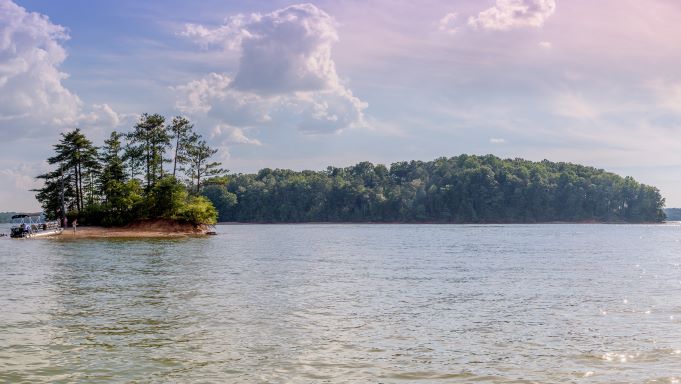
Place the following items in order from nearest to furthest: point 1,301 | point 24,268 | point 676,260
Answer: point 1,301
point 24,268
point 676,260

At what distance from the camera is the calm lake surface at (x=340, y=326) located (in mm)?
15941

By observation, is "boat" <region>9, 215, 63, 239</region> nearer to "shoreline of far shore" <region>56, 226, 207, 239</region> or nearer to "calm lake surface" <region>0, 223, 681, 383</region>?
"shoreline of far shore" <region>56, 226, 207, 239</region>

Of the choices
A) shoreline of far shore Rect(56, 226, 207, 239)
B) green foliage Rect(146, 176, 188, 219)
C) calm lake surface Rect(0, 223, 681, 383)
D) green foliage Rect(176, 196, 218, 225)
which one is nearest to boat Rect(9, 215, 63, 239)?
shoreline of far shore Rect(56, 226, 207, 239)

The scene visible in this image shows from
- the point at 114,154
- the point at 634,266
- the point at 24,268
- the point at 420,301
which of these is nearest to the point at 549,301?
the point at 420,301

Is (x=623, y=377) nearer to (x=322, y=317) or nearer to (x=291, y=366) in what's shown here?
(x=291, y=366)

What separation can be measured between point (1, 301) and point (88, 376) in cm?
1542

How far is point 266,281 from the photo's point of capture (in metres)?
36.7

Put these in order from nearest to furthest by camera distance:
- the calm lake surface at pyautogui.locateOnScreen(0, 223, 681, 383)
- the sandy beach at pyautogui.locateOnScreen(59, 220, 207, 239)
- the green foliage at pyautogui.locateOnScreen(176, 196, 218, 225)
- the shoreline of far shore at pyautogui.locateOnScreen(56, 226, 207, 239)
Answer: the calm lake surface at pyautogui.locateOnScreen(0, 223, 681, 383), the shoreline of far shore at pyautogui.locateOnScreen(56, 226, 207, 239), the sandy beach at pyautogui.locateOnScreen(59, 220, 207, 239), the green foliage at pyautogui.locateOnScreen(176, 196, 218, 225)

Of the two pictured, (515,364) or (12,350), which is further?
(12,350)

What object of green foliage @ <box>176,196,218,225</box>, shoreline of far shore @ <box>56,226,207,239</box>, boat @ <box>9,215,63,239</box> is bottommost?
shoreline of far shore @ <box>56,226,207,239</box>

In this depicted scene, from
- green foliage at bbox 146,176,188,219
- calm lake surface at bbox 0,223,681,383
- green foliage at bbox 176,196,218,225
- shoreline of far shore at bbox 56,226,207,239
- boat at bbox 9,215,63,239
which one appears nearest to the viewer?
calm lake surface at bbox 0,223,681,383

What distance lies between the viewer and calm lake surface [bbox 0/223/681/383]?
15.9 metres

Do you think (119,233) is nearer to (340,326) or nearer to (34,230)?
(34,230)

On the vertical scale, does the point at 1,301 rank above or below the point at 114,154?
below
